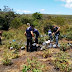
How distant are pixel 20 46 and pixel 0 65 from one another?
2.32 m

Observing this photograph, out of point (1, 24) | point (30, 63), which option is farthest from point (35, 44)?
point (1, 24)

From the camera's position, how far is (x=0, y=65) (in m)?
4.35

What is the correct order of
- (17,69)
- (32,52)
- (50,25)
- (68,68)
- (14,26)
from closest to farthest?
1. (68,68)
2. (17,69)
3. (32,52)
4. (50,25)
5. (14,26)

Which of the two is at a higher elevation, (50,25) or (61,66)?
(50,25)

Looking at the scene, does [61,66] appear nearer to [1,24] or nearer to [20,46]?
[20,46]

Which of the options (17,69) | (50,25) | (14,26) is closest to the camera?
(17,69)

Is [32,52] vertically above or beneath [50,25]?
beneath

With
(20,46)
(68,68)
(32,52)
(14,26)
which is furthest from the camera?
(14,26)

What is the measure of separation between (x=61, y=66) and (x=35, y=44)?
8.13 ft

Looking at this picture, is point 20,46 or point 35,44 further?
point 20,46

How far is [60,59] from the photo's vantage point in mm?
4328

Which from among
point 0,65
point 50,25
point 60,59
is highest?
point 50,25

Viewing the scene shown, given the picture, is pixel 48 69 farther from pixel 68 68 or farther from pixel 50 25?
pixel 50 25

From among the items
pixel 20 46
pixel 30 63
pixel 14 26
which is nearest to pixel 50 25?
pixel 14 26
